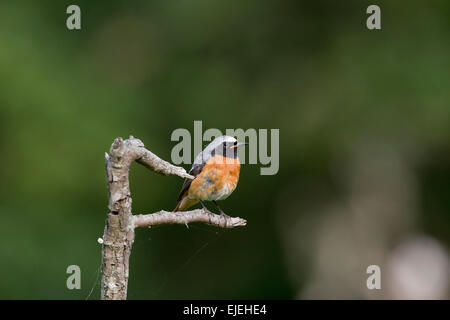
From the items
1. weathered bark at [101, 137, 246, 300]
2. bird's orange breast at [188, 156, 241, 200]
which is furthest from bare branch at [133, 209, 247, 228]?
bird's orange breast at [188, 156, 241, 200]

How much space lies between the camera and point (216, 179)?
5.62 metres

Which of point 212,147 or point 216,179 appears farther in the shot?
point 212,147

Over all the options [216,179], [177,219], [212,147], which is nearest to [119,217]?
[177,219]

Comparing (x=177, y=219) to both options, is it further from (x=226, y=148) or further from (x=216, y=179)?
(x=226, y=148)

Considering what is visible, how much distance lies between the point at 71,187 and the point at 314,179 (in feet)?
11.1

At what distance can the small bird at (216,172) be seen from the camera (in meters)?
5.62

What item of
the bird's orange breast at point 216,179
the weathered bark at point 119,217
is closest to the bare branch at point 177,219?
the weathered bark at point 119,217

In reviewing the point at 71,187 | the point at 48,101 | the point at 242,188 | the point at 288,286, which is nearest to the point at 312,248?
the point at 288,286

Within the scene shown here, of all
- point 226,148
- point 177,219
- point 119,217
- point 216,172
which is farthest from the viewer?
point 226,148

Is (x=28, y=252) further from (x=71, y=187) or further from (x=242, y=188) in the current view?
(x=242, y=188)

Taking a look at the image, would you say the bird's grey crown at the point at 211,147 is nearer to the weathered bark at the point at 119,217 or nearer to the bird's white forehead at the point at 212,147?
the bird's white forehead at the point at 212,147

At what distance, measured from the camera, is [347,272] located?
9.40m

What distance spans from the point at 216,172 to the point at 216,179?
0.06m

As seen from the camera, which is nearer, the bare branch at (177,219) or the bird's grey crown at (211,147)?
the bare branch at (177,219)
